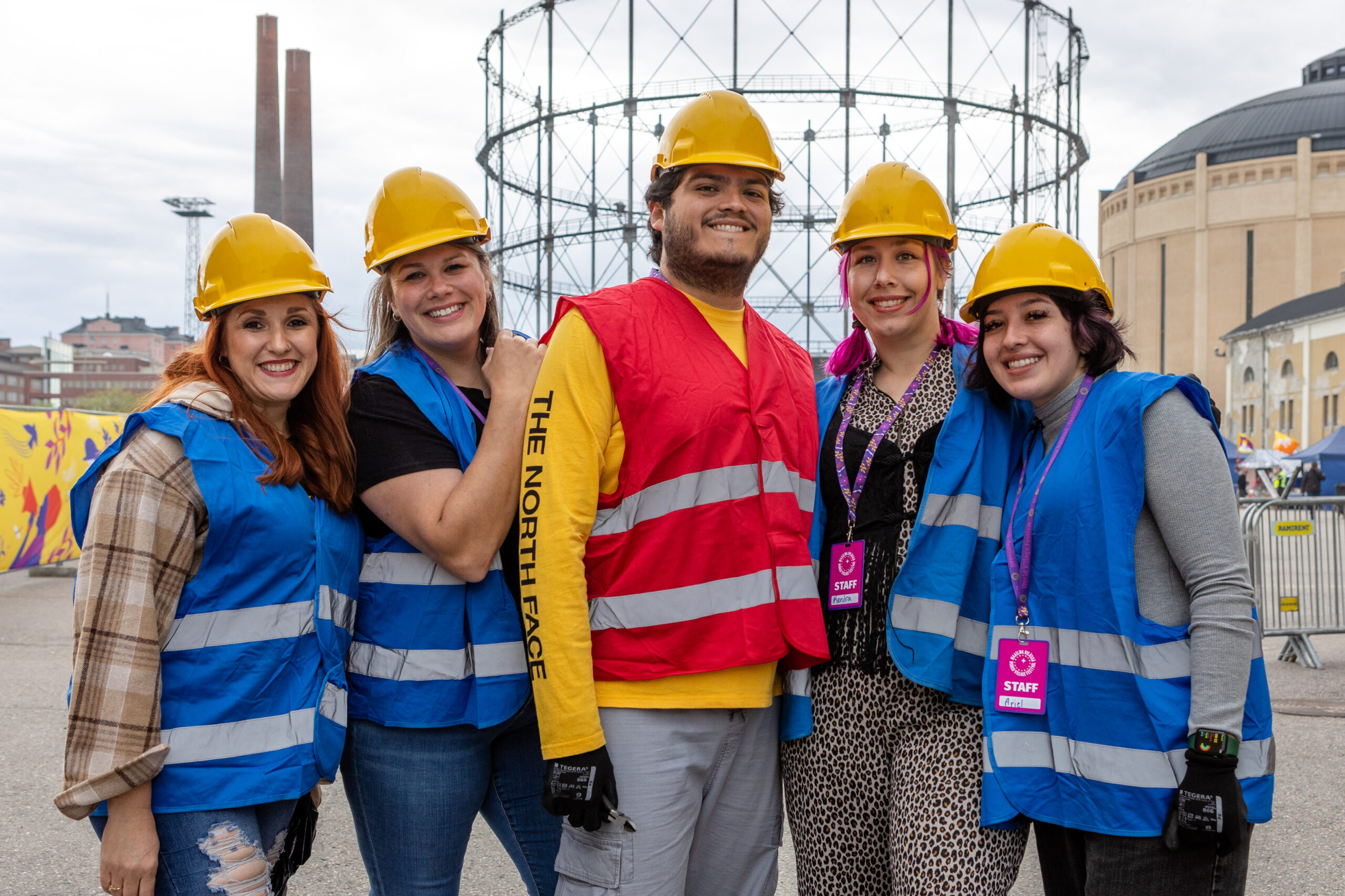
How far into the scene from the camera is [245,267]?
7.21ft

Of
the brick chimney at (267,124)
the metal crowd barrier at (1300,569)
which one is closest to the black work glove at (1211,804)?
the metal crowd barrier at (1300,569)

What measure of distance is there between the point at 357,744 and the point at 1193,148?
66.1m

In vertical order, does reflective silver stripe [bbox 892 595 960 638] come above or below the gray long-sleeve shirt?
below

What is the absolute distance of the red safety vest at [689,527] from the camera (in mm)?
2209

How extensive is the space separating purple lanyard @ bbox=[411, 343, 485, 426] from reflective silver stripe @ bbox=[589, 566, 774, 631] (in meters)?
0.53

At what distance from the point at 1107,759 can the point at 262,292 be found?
208cm

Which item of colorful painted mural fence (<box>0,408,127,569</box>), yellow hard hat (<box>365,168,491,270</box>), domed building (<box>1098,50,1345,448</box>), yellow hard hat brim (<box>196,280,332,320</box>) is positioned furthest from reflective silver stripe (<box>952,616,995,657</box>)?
domed building (<box>1098,50,1345,448</box>)

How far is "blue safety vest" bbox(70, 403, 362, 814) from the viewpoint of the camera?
78.3 inches

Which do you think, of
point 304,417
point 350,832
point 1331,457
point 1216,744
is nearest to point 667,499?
point 304,417

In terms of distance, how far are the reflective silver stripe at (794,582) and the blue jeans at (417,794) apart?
0.65 metres

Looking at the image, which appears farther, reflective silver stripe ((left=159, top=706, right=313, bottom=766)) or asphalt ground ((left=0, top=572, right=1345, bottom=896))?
asphalt ground ((left=0, top=572, right=1345, bottom=896))

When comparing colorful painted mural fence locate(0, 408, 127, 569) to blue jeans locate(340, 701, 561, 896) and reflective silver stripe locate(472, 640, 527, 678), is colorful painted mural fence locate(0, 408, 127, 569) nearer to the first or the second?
blue jeans locate(340, 701, 561, 896)

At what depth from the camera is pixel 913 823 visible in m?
2.22

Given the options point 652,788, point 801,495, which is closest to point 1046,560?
point 801,495
